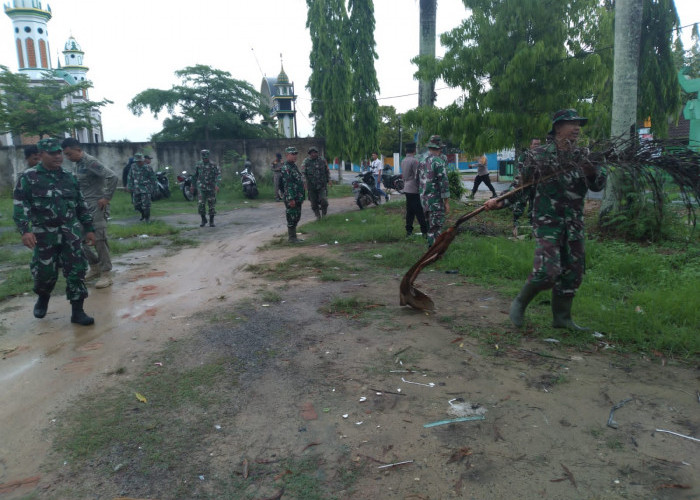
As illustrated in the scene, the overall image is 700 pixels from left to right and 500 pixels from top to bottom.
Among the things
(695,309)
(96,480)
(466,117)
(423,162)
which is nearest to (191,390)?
(96,480)

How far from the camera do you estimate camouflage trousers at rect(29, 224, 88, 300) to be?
193 inches

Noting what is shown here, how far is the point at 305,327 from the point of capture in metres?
4.69

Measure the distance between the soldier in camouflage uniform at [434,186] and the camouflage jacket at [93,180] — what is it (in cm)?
431

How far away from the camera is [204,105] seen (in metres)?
30.5

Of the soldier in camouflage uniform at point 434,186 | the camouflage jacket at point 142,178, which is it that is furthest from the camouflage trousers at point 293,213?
the camouflage jacket at point 142,178

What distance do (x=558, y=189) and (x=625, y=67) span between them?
5.31 metres

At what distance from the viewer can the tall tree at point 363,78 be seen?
23.0m

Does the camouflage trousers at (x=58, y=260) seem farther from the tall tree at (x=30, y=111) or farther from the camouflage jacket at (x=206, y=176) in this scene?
the tall tree at (x=30, y=111)

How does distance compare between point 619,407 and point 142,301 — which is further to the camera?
point 142,301

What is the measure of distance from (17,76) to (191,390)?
25706 millimetres

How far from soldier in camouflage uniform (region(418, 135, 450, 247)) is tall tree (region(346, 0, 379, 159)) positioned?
1670cm

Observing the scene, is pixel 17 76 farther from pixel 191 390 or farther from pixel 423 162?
pixel 191 390

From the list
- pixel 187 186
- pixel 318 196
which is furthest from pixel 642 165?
pixel 187 186

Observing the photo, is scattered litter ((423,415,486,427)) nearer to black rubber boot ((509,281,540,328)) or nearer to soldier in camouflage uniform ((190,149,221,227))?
black rubber boot ((509,281,540,328))
